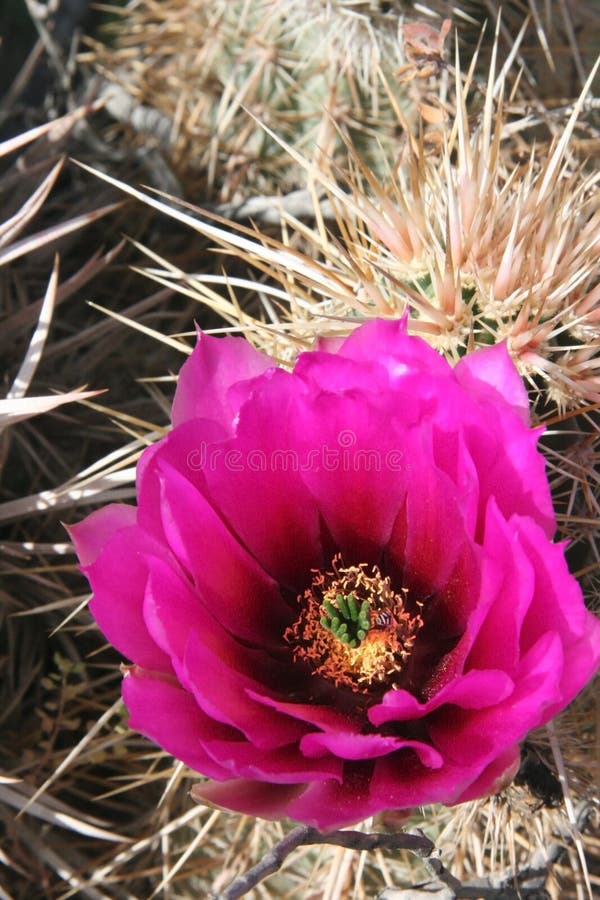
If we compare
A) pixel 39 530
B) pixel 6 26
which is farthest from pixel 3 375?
pixel 6 26

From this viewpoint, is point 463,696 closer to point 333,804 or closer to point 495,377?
point 333,804

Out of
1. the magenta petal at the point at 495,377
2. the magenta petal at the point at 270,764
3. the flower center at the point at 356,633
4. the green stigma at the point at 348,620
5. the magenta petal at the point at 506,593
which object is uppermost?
the magenta petal at the point at 495,377

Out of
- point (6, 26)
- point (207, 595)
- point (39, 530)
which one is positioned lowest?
point (39, 530)

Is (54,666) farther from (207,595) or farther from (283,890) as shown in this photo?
(207,595)

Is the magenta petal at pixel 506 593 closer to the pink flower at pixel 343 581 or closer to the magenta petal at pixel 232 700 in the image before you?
the pink flower at pixel 343 581

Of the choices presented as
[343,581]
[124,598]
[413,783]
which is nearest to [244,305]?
[343,581]

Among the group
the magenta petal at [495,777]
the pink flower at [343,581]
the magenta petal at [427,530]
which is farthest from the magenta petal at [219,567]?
the magenta petal at [495,777]
